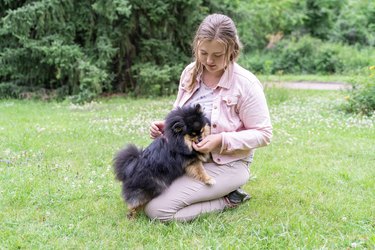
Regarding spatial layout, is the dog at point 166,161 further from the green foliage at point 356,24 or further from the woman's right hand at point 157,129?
the green foliage at point 356,24

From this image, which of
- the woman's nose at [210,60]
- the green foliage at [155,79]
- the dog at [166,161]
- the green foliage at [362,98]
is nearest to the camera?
the dog at [166,161]

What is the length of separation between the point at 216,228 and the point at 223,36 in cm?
163

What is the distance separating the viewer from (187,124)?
3674mm

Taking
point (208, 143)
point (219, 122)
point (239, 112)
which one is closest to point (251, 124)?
point (239, 112)

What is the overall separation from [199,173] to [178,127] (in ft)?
1.70

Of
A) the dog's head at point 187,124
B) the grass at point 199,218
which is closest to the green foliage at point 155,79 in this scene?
the grass at point 199,218

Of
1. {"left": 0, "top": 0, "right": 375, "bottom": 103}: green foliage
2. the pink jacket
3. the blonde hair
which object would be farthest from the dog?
{"left": 0, "top": 0, "right": 375, "bottom": 103}: green foliage

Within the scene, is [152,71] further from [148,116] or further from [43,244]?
[43,244]

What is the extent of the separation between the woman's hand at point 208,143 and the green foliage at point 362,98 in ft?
20.2

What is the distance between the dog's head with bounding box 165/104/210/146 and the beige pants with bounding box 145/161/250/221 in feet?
1.43

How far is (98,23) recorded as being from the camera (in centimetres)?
1249

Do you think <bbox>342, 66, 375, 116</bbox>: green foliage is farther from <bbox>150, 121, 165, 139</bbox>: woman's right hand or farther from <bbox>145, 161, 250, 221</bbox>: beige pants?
<bbox>150, 121, 165, 139</bbox>: woman's right hand

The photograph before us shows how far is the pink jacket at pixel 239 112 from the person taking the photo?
155 inches

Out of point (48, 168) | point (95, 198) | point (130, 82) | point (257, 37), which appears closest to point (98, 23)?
point (130, 82)
